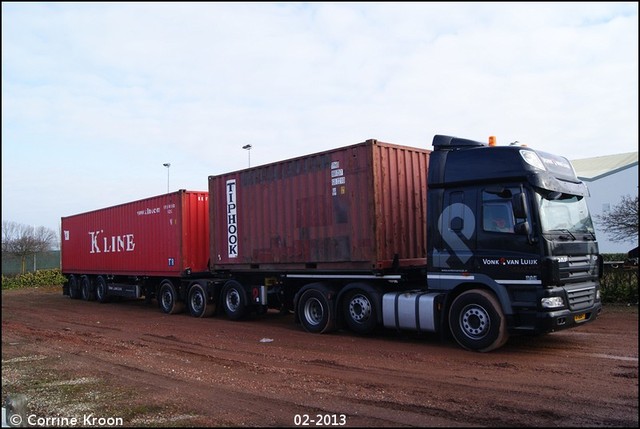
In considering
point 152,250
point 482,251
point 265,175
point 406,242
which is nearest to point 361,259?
point 406,242

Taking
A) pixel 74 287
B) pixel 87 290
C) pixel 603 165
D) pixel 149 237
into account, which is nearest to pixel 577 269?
pixel 149 237

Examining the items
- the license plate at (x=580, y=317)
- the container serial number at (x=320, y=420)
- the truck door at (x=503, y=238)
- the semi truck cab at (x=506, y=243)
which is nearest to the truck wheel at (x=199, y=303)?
the semi truck cab at (x=506, y=243)

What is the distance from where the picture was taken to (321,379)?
289 inches

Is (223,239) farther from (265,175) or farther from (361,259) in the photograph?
(361,259)

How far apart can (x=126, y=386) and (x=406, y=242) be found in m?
5.77

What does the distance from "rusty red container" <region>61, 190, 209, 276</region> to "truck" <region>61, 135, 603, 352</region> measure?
2.8 inches

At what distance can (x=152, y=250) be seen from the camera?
1736 centimetres

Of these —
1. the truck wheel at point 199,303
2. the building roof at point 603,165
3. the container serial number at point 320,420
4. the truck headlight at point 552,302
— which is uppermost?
the building roof at point 603,165

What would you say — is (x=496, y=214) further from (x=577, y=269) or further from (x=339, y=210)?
(x=339, y=210)

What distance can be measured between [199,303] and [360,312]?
6.04 meters

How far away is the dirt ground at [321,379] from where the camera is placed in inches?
222

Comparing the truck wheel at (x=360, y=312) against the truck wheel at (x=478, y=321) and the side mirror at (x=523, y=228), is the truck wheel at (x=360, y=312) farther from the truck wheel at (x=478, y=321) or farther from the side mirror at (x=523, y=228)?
the side mirror at (x=523, y=228)

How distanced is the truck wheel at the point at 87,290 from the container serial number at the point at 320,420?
18.7 meters

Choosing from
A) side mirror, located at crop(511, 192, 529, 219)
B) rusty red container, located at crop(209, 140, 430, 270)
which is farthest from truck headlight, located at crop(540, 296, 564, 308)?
rusty red container, located at crop(209, 140, 430, 270)
